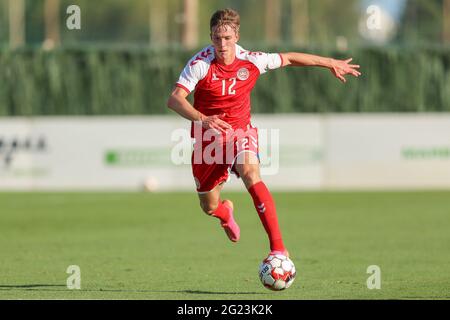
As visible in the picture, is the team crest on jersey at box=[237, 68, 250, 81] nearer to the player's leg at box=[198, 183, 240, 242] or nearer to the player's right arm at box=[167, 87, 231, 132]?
the player's right arm at box=[167, 87, 231, 132]

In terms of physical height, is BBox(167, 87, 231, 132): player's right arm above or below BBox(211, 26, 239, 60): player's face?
below

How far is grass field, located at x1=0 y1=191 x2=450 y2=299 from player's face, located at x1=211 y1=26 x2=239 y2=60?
2204mm

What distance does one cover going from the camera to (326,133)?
27297 mm

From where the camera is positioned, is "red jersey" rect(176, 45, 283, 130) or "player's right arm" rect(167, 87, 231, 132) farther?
"red jersey" rect(176, 45, 283, 130)

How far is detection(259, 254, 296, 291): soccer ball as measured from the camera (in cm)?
973

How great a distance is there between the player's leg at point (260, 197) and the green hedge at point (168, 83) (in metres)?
18.8

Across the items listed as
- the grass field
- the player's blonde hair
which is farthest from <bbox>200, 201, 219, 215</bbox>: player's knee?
the player's blonde hair

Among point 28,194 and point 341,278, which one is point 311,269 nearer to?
point 341,278

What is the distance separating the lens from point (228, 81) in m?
10.9

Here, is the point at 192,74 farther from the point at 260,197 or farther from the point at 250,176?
the point at 260,197

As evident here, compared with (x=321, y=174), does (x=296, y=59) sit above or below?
above

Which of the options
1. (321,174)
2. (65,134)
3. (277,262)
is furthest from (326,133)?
(277,262)

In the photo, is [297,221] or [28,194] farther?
[28,194]

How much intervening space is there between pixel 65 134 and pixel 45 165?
0.90m
